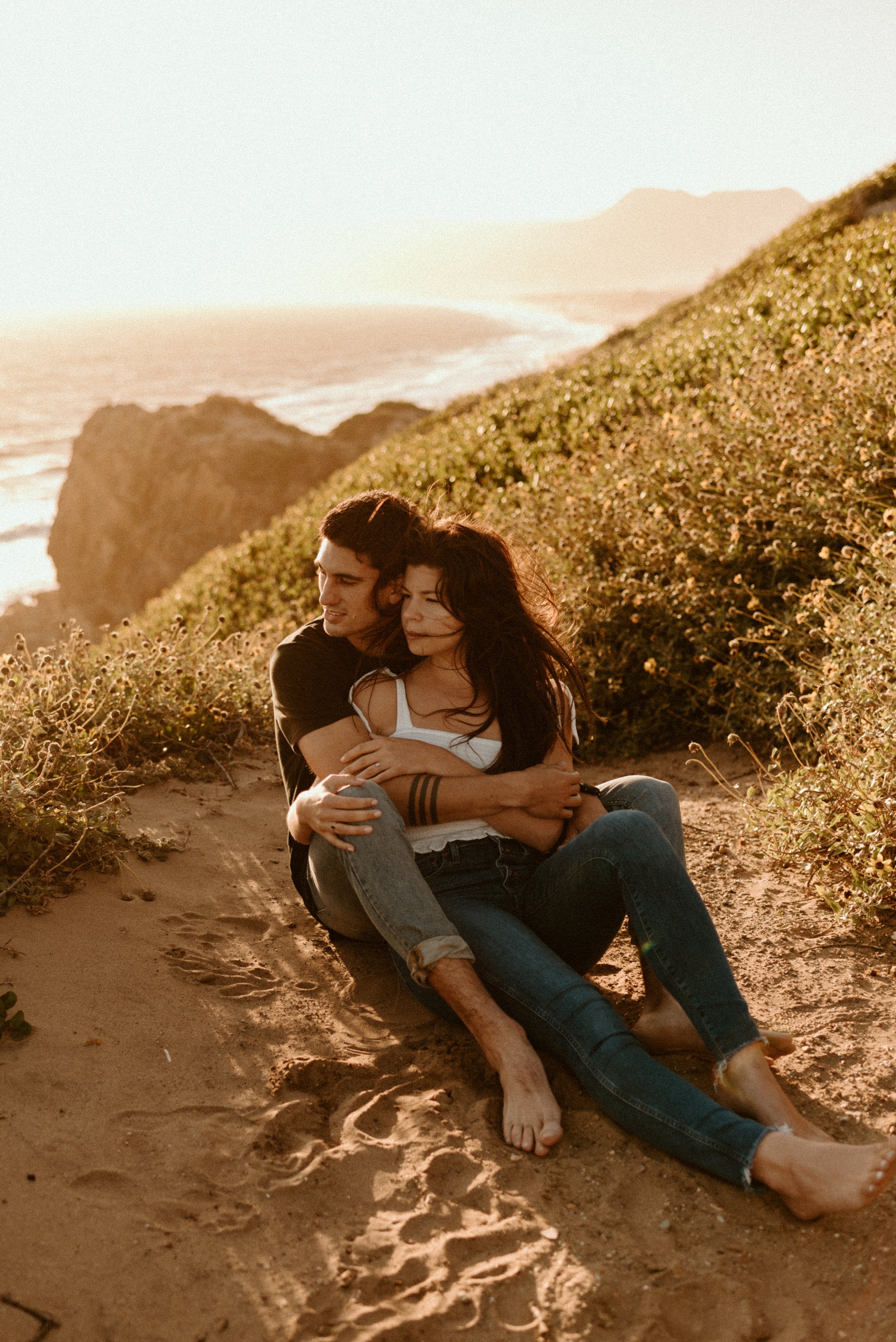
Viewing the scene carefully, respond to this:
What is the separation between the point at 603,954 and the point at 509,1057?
56cm

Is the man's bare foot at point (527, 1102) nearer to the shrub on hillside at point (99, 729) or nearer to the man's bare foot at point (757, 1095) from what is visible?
the man's bare foot at point (757, 1095)

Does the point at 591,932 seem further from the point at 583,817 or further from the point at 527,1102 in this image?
the point at 527,1102

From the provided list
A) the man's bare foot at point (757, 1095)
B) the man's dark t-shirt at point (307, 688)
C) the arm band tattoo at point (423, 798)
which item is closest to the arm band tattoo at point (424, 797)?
the arm band tattoo at point (423, 798)

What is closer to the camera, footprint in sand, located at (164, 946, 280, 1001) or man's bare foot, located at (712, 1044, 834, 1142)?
man's bare foot, located at (712, 1044, 834, 1142)

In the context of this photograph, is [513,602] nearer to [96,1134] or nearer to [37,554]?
[96,1134]

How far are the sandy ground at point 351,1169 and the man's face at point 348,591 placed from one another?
1176 mm

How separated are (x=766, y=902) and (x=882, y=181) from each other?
1351cm

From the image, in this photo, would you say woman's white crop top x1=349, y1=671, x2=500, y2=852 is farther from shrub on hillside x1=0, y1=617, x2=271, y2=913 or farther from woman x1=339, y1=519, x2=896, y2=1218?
shrub on hillside x1=0, y1=617, x2=271, y2=913

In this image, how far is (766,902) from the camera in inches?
147

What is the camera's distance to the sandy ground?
2119mm

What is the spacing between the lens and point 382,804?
2881 millimetres

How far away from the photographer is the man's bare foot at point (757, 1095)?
242 centimetres

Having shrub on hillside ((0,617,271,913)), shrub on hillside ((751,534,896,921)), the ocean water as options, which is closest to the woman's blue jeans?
shrub on hillside ((751,534,896,921))

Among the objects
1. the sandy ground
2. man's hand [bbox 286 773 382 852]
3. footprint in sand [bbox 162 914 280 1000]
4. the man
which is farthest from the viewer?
footprint in sand [bbox 162 914 280 1000]
